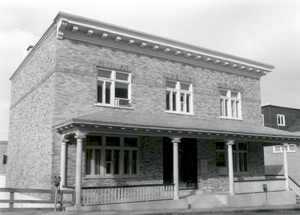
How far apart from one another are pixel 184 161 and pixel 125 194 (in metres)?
5.36

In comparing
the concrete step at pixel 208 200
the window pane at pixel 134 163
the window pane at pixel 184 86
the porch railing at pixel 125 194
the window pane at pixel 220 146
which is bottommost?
the concrete step at pixel 208 200

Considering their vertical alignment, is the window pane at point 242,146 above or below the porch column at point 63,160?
above

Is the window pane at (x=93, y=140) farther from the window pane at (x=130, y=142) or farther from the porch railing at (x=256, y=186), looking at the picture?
the porch railing at (x=256, y=186)

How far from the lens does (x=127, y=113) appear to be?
1612cm

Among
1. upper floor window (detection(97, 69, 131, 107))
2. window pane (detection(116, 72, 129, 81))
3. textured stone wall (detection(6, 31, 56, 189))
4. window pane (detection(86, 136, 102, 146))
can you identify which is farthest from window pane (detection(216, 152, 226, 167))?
textured stone wall (detection(6, 31, 56, 189))

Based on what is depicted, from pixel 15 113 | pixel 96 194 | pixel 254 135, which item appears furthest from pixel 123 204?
pixel 15 113

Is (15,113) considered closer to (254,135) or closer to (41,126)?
(41,126)

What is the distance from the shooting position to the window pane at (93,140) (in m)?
15.1

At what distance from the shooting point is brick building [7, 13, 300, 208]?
48.1ft

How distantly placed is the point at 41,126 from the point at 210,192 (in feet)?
28.9

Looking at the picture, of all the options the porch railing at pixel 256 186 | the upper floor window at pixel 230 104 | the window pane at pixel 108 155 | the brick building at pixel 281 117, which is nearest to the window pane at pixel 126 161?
the window pane at pixel 108 155

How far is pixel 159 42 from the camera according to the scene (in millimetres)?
17578

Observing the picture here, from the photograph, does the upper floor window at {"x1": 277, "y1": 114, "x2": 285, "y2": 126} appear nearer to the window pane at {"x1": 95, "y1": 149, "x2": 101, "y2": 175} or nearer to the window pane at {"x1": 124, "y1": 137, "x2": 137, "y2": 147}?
the window pane at {"x1": 124, "y1": 137, "x2": 137, "y2": 147}

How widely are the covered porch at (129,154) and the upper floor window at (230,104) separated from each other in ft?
7.10
